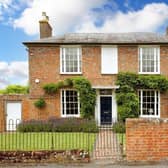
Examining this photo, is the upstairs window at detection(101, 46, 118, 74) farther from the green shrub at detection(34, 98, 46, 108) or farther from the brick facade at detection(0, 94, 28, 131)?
the brick facade at detection(0, 94, 28, 131)

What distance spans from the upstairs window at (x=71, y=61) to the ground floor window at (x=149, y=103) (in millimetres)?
5395

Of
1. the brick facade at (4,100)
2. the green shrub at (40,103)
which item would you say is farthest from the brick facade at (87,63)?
the brick facade at (4,100)

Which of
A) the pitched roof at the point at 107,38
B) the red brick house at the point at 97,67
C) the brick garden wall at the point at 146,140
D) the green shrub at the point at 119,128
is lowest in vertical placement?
the green shrub at the point at 119,128

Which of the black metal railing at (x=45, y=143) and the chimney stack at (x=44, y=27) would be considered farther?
the chimney stack at (x=44, y=27)


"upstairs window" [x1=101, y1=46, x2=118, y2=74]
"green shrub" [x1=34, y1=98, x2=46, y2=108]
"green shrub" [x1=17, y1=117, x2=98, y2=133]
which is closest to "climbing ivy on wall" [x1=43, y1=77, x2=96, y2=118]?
"green shrub" [x1=34, y1=98, x2=46, y2=108]

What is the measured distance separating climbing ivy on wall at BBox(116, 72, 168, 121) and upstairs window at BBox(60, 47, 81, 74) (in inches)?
133

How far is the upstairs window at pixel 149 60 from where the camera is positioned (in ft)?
96.0

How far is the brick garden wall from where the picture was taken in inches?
539

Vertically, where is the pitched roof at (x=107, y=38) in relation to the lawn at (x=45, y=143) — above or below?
above

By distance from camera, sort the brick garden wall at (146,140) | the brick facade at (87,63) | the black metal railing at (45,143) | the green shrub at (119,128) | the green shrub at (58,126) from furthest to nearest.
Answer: the brick facade at (87,63) → the green shrub at (58,126) → the green shrub at (119,128) → the black metal railing at (45,143) → the brick garden wall at (146,140)

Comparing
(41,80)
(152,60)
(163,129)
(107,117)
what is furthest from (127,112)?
(163,129)

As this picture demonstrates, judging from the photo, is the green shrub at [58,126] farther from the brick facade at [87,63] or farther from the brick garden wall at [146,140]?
the brick garden wall at [146,140]

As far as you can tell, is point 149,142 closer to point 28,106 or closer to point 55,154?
point 55,154

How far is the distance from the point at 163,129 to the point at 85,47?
53.6 ft
